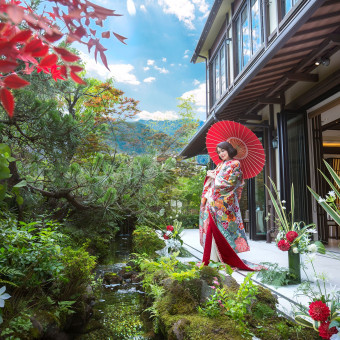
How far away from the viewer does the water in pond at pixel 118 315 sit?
9.07 ft

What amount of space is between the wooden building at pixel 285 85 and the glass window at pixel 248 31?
0.02 meters

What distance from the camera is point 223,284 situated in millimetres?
2822

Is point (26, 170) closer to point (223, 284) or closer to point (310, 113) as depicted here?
point (223, 284)

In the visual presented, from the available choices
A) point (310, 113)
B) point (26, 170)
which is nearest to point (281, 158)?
point (310, 113)

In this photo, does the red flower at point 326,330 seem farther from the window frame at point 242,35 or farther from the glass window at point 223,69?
the glass window at point 223,69

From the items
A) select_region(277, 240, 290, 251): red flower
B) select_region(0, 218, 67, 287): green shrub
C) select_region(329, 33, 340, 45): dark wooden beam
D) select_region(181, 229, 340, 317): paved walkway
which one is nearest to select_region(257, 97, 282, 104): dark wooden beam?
select_region(329, 33, 340, 45): dark wooden beam

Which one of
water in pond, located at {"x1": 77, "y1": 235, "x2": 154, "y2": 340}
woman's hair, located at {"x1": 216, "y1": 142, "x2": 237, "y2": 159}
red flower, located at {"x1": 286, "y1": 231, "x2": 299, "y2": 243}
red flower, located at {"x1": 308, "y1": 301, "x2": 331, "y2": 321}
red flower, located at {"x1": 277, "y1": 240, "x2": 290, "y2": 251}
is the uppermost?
woman's hair, located at {"x1": 216, "y1": 142, "x2": 237, "y2": 159}

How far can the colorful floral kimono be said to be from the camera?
154 inches

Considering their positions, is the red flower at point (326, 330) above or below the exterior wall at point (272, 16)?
below

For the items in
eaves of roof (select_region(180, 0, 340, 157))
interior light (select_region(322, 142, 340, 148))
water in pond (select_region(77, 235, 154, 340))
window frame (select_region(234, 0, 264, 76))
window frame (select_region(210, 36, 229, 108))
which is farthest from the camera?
interior light (select_region(322, 142, 340, 148))

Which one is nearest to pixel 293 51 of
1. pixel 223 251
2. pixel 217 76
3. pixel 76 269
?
pixel 223 251

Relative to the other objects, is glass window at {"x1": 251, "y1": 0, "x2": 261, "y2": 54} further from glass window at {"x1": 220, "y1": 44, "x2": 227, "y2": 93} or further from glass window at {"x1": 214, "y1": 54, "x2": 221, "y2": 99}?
glass window at {"x1": 214, "y1": 54, "x2": 221, "y2": 99}

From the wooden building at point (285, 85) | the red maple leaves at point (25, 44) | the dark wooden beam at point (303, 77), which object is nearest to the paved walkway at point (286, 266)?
the wooden building at point (285, 85)

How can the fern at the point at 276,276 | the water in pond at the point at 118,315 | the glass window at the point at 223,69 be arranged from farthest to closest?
the glass window at the point at 223,69 < the fern at the point at 276,276 < the water in pond at the point at 118,315
